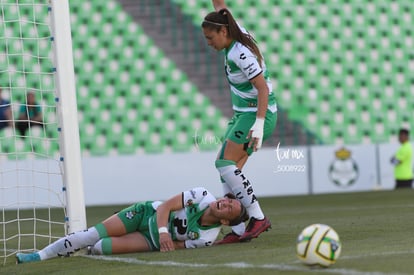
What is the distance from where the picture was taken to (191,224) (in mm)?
6770

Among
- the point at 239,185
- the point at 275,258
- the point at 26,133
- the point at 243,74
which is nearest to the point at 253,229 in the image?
the point at 239,185

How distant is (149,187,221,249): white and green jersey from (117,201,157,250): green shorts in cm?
4

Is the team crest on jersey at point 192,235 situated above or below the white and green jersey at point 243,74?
below

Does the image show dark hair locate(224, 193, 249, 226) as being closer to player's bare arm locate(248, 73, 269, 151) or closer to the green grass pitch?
the green grass pitch

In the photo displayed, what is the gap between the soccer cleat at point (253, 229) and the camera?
7039 millimetres

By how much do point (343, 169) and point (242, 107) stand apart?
36.4ft

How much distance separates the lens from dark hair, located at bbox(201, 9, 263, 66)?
7023 mm

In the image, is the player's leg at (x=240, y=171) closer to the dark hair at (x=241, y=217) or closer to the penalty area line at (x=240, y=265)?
the dark hair at (x=241, y=217)

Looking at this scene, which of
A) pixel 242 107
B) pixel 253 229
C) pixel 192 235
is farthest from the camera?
pixel 242 107

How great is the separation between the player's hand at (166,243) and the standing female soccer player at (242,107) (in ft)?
1.78

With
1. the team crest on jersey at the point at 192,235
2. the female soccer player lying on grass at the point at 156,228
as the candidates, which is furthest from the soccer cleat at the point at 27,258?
the team crest on jersey at the point at 192,235

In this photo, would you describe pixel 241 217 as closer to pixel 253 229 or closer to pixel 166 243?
pixel 253 229

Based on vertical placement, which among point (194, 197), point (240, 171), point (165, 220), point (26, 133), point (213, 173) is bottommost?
point (213, 173)

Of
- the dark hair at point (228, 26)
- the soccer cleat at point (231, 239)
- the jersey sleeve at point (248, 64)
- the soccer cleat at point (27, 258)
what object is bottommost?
the soccer cleat at point (231, 239)
